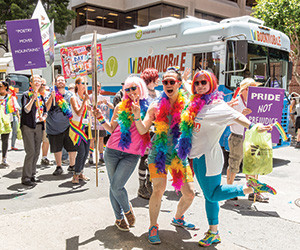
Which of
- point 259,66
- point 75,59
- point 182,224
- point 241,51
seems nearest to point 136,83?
point 182,224

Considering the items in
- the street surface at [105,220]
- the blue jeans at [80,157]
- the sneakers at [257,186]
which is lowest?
the street surface at [105,220]

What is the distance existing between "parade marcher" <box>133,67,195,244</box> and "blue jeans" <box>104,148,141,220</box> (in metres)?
0.29

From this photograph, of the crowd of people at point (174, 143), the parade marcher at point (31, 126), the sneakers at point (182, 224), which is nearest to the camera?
the crowd of people at point (174, 143)

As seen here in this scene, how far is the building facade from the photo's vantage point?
79.6ft

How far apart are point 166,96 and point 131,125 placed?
521 millimetres

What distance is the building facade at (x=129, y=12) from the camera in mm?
24250

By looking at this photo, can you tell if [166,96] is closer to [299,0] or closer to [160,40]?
[160,40]

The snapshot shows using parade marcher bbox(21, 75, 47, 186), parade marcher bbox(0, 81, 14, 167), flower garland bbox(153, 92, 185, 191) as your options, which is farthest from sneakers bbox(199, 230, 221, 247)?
parade marcher bbox(0, 81, 14, 167)

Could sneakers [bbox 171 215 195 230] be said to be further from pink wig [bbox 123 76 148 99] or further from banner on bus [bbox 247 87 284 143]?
banner on bus [bbox 247 87 284 143]

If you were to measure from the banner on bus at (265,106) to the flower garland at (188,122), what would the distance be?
1656 millimetres

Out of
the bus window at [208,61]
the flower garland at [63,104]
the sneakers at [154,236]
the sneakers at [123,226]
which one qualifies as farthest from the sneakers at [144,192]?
the bus window at [208,61]

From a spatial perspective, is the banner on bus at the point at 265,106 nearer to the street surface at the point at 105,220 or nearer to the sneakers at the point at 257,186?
the street surface at the point at 105,220

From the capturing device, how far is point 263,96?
4969 millimetres

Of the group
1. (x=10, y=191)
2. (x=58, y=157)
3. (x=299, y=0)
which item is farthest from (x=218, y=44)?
(x=299, y=0)
